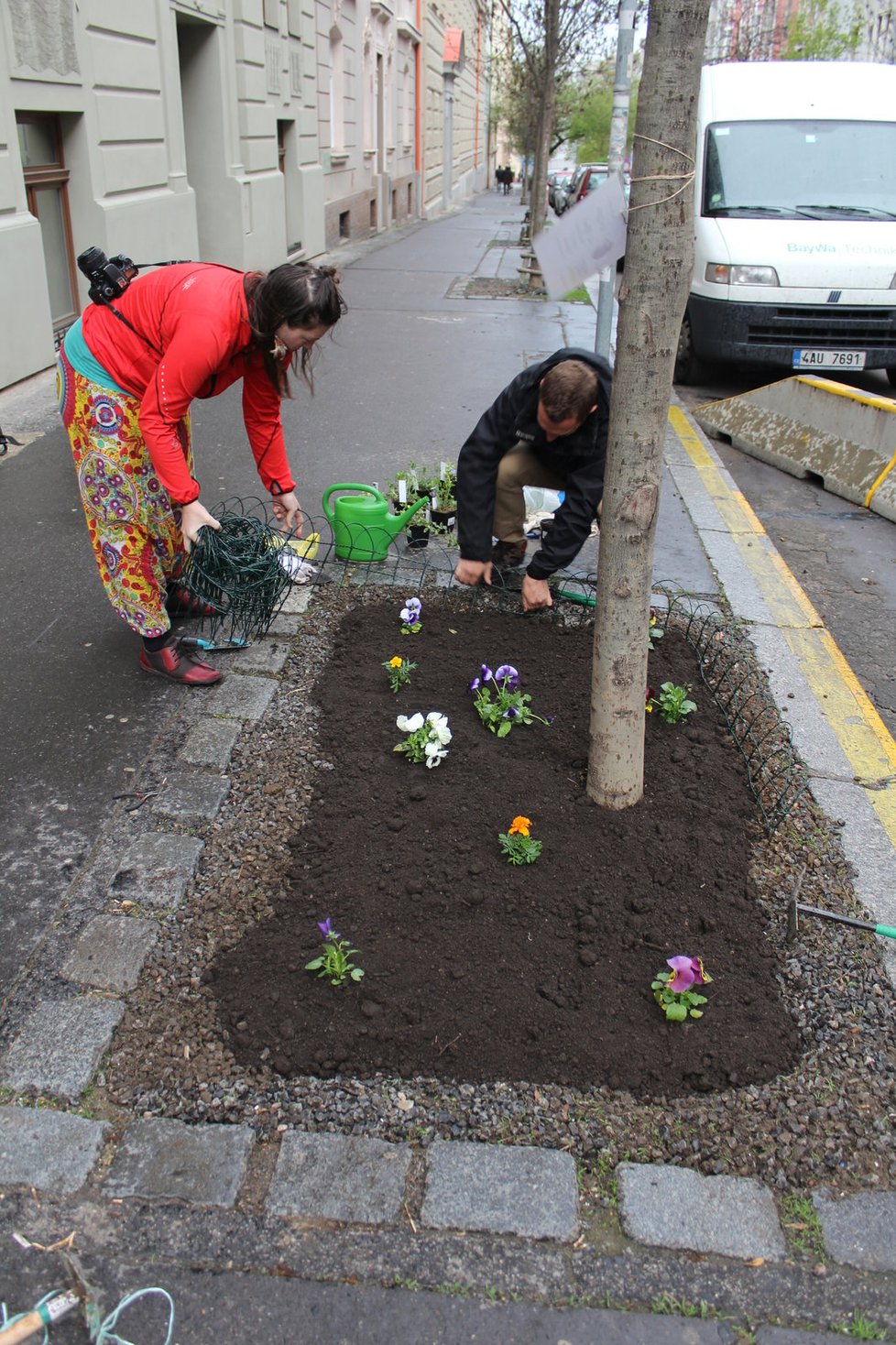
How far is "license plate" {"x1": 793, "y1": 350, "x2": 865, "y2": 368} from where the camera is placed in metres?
8.32

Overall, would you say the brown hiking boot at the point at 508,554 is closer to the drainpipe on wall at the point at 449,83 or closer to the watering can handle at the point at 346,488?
the watering can handle at the point at 346,488

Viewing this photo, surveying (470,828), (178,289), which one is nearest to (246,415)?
(178,289)

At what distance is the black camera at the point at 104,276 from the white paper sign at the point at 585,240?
144 centimetres

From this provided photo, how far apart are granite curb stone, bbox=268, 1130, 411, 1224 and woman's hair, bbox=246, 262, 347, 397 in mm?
2182

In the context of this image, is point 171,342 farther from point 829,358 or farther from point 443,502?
point 829,358

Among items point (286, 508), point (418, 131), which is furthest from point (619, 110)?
point (418, 131)

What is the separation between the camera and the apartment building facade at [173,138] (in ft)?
25.3

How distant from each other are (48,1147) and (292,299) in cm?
225

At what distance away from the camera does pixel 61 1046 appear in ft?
7.41

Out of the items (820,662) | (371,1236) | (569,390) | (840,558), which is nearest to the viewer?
(371,1236)

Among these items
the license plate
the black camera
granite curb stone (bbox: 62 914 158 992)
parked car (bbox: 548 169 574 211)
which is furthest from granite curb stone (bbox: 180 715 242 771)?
parked car (bbox: 548 169 574 211)

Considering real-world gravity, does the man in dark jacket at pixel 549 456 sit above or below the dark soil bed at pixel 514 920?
above

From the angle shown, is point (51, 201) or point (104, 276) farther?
point (51, 201)

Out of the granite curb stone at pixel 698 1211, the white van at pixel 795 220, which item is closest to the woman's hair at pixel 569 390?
the granite curb stone at pixel 698 1211
